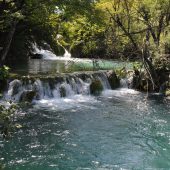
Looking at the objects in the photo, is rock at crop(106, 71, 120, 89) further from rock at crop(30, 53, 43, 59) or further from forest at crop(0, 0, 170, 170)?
rock at crop(30, 53, 43, 59)

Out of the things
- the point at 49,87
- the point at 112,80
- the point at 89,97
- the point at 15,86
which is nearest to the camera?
the point at 15,86

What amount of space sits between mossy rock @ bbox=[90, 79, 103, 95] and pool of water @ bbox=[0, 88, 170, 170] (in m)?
2.14

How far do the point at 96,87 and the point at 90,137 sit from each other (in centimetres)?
773

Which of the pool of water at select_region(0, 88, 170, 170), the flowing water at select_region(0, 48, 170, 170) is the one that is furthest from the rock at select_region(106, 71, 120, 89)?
the pool of water at select_region(0, 88, 170, 170)

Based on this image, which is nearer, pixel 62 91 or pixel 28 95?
pixel 28 95

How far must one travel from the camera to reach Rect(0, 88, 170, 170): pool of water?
9195 millimetres

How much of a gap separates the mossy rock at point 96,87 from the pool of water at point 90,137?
214cm

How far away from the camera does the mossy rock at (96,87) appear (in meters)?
18.6

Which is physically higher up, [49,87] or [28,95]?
[49,87]

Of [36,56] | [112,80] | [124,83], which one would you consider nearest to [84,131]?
[112,80]

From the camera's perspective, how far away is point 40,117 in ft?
43.7

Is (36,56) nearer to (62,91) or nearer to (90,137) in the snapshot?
(62,91)

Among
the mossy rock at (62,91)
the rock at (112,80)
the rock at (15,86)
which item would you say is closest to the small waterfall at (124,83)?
the rock at (112,80)

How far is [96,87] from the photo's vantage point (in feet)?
61.8
